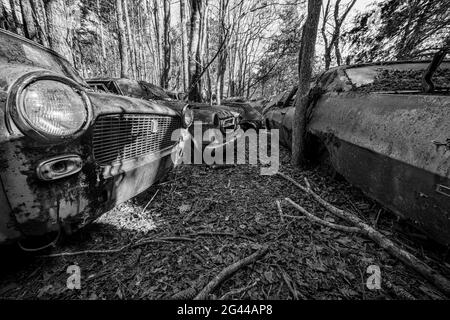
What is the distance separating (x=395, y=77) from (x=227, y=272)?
8.57 feet

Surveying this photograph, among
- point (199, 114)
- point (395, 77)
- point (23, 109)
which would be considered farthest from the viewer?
point (199, 114)

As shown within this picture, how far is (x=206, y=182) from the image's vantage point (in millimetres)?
3021

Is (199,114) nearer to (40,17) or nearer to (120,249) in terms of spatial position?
(120,249)

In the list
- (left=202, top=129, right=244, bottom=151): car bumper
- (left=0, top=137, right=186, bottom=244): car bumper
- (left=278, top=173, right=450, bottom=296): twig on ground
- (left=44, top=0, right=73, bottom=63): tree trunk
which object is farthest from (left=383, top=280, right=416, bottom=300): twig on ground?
(left=44, top=0, right=73, bottom=63): tree trunk

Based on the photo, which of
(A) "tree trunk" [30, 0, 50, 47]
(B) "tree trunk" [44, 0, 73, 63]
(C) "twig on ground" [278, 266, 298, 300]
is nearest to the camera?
(C) "twig on ground" [278, 266, 298, 300]

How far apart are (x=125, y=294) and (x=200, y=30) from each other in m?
6.85

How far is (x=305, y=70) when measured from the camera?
122 inches

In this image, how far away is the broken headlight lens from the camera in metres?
1.12

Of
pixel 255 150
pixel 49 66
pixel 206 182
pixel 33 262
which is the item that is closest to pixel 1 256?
pixel 33 262

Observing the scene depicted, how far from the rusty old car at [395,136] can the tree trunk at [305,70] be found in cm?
34

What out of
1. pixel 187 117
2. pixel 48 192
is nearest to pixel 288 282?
pixel 48 192

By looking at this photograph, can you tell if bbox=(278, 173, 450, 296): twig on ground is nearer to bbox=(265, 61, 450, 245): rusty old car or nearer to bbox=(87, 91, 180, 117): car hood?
bbox=(265, 61, 450, 245): rusty old car

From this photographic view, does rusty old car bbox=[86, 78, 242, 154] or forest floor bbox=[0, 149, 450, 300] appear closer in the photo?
forest floor bbox=[0, 149, 450, 300]

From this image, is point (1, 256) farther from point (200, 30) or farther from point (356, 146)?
point (200, 30)
